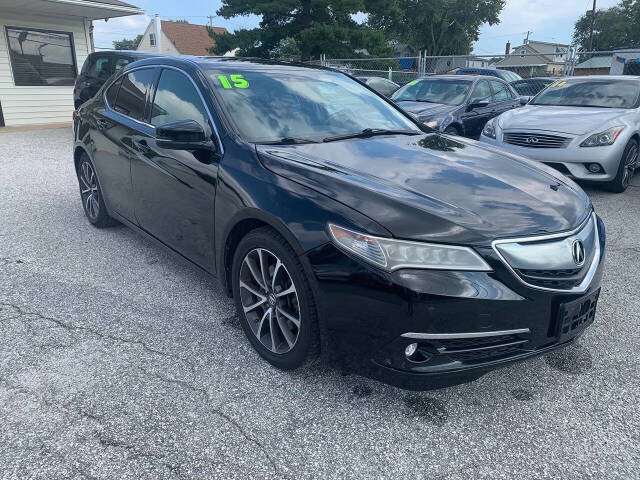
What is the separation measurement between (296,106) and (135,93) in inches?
59.4

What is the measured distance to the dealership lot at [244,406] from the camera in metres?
2.03

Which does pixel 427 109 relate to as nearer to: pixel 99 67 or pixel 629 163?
pixel 629 163

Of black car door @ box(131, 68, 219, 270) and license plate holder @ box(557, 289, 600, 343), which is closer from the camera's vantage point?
license plate holder @ box(557, 289, 600, 343)

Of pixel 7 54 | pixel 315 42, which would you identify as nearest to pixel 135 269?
pixel 7 54

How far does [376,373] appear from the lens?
219cm

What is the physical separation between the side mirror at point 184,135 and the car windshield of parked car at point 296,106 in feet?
0.71

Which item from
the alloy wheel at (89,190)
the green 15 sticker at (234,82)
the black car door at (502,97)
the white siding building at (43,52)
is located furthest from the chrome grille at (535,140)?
the white siding building at (43,52)

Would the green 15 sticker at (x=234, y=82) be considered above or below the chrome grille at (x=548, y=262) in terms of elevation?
above

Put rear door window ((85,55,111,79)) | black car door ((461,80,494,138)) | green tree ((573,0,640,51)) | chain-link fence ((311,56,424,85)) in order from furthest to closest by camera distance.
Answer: green tree ((573,0,640,51)) < chain-link fence ((311,56,424,85)) < rear door window ((85,55,111,79)) < black car door ((461,80,494,138))

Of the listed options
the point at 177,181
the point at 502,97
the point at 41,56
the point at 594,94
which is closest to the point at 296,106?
the point at 177,181

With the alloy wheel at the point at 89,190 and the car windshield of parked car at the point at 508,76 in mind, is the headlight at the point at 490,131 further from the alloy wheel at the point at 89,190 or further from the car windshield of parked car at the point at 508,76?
the car windshield of parked car at the point at 508,76

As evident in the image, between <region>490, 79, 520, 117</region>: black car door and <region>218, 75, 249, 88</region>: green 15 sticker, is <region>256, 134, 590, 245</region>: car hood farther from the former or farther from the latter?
<region>490, 79, 520, 117</region>: black car door

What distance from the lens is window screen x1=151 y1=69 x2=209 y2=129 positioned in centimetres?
316

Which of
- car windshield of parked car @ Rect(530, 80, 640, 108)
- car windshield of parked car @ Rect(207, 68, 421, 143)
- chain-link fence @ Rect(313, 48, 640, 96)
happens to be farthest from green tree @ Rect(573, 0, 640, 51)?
car windshield of parked car @ Rect(207, 68, 421, 143)
